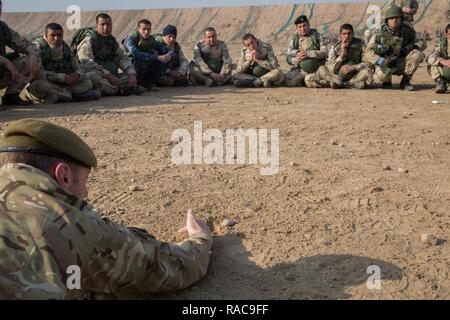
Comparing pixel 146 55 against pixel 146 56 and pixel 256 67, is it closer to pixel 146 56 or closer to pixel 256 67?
pixel 146 56

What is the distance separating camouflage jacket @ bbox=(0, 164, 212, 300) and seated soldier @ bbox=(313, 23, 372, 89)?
6.66m

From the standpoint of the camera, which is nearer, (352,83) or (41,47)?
(41,47)

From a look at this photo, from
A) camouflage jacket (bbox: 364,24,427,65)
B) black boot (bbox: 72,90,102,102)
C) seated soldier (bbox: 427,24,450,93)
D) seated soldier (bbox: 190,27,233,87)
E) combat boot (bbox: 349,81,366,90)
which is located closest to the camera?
black boot (bbox: 72,90,102,102)

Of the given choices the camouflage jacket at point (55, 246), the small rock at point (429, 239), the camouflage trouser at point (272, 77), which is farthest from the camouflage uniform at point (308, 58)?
the camouflage jacket at point (55, 246)

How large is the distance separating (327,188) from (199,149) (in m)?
1.32

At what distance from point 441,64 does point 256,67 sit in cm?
284

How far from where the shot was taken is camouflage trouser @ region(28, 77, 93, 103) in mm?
6758

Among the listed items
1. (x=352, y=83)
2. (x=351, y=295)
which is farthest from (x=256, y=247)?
(x=352, y=83)

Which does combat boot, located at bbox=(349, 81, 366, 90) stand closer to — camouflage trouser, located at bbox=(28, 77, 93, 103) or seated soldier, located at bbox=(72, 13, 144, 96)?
seated soldier, located at bbox=(72, 13, 144, 96)

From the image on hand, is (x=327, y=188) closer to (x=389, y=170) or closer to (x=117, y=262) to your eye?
(x=389, y=170)

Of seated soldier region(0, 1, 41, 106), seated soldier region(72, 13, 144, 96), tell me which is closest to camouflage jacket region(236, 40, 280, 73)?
seated soldier region(72, 13, 144, 96)

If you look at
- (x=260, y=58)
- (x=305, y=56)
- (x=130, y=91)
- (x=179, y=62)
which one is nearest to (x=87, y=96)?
(x=130, y=91)

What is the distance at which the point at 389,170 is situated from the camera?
12.0 feet

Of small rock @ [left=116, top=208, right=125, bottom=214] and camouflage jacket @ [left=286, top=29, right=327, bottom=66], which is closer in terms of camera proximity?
small rock @ [left=116, top=208, right=125, bottom=214]
